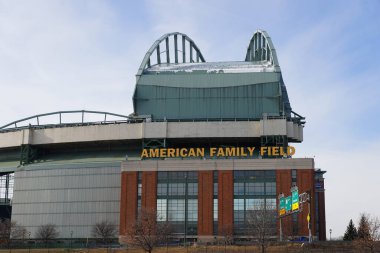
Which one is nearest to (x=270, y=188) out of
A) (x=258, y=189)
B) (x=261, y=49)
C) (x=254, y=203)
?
(x=258, y=189)

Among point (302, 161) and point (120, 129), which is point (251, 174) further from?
point (120, 129)

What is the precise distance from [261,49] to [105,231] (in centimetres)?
7816

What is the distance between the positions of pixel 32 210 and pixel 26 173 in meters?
9.31

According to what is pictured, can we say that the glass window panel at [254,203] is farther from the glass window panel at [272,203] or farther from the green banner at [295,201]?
the green banner at [295,201]

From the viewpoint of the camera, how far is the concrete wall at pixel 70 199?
140500 millimetres


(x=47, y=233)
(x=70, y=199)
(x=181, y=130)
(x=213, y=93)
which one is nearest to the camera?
(x=47, y=233)

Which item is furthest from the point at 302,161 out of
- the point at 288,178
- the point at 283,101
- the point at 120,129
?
the point at 120,129

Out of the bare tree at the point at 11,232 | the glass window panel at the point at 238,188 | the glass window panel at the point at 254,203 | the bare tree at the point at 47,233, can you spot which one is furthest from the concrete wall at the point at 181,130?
the bare tree at the point at 11,232

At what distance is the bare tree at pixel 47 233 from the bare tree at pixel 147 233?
85.2 feet

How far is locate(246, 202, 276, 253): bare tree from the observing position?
351 feet

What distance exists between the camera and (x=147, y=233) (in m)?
107

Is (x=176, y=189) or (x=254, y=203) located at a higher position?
(x=176, y=189)

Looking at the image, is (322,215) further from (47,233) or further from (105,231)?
(47,233)

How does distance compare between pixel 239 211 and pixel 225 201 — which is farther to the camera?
pixel 225 201
